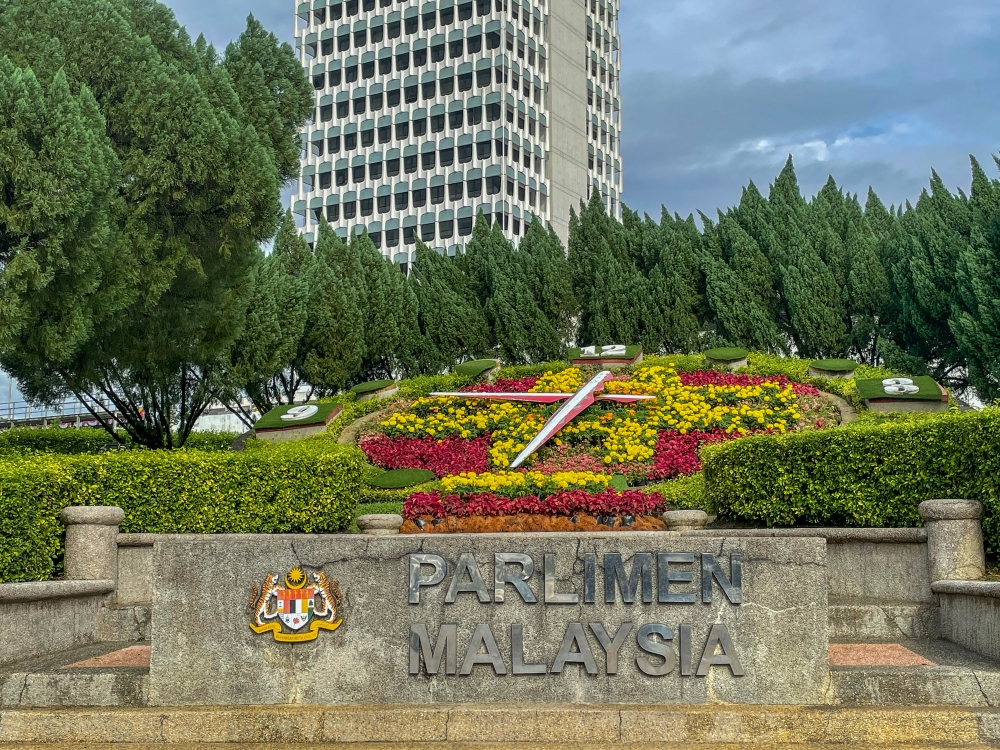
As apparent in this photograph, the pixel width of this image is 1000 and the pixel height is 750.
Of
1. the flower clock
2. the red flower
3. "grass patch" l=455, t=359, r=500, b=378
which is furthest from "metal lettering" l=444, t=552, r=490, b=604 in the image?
"grass patch" l=455, t=359, r=500, b=378

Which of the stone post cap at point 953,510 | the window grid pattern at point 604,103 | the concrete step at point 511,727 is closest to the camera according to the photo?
the concrete step at point 511,727

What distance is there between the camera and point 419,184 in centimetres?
7031

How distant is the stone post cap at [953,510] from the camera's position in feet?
27.9

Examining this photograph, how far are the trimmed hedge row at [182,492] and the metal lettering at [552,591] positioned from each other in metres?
5.09

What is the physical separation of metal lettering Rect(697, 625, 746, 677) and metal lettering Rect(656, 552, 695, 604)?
267 mm

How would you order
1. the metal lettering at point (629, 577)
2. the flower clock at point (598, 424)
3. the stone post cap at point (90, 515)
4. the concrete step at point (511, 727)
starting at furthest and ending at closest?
1. the flower clock at point (598, 424)
2. the stone post cap at point (90, 515)
3. the metal lettering at point (629, 577)
4. the concrete step at point (511, 727)

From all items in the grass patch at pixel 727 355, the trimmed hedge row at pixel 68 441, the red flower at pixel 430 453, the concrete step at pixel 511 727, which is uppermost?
the grass patch at pixel 727 355

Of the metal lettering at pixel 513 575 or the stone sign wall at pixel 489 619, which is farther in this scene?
the metal lettering at pixel 513 575

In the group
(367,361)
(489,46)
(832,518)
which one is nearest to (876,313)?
(367,361)

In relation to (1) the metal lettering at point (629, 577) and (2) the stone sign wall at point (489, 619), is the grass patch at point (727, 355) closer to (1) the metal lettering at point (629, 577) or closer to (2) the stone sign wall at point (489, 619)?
(2) the stone sign wall at point (489, 619)

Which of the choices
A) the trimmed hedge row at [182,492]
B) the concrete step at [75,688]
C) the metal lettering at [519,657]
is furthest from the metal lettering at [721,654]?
the trimmed hedge row at [182,492]

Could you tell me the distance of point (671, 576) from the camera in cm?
650

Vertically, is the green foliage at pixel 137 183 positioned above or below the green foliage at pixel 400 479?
above

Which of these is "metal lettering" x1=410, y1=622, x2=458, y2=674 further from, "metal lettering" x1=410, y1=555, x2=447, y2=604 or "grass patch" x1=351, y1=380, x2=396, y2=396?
"grass patch" x1=351, y1=380, x2=396, y2=396
